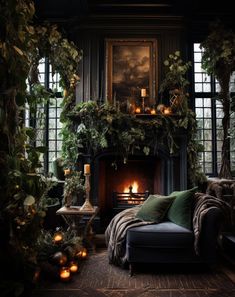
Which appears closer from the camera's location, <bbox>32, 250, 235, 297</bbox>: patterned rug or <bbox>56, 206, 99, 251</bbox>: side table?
<bbox>32, 250, 235, 297</bbox>: patterned rug

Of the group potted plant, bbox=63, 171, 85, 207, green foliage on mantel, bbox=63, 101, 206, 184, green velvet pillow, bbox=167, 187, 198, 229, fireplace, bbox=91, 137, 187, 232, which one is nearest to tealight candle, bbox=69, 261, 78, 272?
potted plant, bbox=63, 171, 85, 207

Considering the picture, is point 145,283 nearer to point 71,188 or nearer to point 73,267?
point 73,267

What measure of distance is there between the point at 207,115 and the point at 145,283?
3.39 metres

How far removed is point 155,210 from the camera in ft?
11.4

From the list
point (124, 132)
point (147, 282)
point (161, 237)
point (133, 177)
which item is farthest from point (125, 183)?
point (147, 282)

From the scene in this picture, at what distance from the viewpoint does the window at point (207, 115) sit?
5363mm

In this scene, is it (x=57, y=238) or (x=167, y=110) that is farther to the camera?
(x=167, y=110)

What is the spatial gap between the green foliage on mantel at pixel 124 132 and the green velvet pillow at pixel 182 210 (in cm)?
132

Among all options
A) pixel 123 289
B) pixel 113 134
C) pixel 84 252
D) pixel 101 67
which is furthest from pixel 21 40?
pixel 101 67

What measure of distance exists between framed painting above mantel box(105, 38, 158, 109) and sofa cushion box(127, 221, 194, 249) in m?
2.33

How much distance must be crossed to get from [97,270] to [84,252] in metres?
0.37

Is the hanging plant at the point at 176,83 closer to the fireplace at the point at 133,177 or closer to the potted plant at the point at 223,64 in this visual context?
the potted plant at the point at 223,64

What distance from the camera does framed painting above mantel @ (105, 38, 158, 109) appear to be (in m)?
4.95

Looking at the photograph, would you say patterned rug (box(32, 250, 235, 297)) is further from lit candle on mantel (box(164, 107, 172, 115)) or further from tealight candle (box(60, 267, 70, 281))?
lit candle on mantel (box(164, 107, 172, 115))
